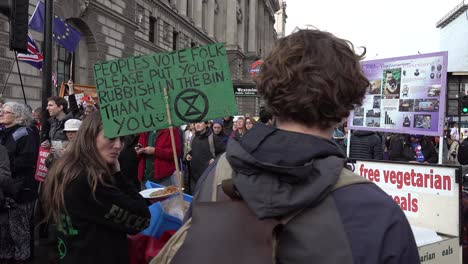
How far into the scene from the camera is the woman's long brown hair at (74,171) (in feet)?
8.41

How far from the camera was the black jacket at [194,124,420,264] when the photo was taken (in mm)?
1169

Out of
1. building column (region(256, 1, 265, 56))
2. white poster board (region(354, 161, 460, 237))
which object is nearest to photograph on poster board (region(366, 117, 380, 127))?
white poster board (region(354, 161, 460, 237))

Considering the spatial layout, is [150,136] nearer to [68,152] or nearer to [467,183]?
[68,152]

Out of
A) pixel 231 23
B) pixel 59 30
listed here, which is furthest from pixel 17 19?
pixel 231 23

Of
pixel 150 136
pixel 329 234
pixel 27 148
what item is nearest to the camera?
pixel 329 234

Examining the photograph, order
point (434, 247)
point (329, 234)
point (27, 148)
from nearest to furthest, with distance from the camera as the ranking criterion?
1. point (329, 234)
2. point (434, 247)
3. point (27, 148)

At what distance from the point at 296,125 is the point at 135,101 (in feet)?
5.76

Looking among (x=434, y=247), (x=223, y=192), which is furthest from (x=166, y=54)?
(x=434, y=247)

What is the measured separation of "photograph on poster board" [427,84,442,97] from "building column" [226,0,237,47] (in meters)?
52.9

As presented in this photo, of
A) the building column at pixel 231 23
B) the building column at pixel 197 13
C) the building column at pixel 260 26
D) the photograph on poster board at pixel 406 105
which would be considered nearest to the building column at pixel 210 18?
the building column at pixel 197 13

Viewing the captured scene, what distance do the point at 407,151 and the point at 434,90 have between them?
490 cm

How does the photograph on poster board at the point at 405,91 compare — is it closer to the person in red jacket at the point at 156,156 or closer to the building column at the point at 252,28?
the person in red jacket at the point at 156,156

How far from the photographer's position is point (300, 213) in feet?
3.97

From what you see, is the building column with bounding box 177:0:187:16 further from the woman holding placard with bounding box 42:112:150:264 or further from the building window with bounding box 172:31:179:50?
the woman holding placard with bounding box 42:112:150:264
